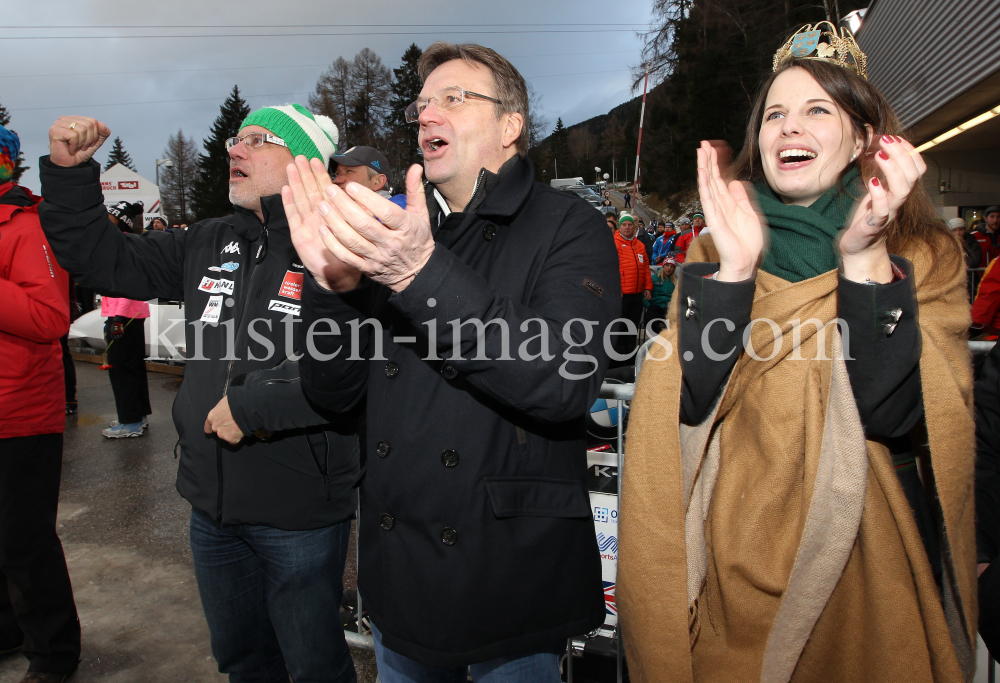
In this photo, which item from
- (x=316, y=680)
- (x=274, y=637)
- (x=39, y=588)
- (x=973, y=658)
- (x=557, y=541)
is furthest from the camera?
(x=39, y=588)

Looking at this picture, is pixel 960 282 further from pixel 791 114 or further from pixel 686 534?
pixel 686 534

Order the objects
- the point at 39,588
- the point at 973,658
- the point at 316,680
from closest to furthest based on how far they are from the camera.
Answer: the point at 973,658, the point at 316,680, the point at 39,588

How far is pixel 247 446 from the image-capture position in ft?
7.34

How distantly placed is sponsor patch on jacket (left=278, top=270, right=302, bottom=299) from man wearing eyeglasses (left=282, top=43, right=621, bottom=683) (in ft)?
1.71

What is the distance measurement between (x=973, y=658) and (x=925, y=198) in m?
1.12

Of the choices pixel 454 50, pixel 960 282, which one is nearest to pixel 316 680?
pixel 454 50

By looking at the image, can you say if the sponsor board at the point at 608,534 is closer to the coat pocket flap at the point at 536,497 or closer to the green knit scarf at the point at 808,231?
the coat pocket flap at the point at 536,497

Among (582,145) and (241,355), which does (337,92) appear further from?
(582,145)

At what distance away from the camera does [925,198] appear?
5.38ft

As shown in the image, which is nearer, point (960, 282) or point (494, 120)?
point (960, 282)

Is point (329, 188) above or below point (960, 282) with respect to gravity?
above

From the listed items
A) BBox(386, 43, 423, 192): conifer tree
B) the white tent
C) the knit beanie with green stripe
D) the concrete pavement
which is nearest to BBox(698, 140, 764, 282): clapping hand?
the knit beanie with green stripe

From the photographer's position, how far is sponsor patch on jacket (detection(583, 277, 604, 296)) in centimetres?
157

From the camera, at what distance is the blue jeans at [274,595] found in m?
2.25
